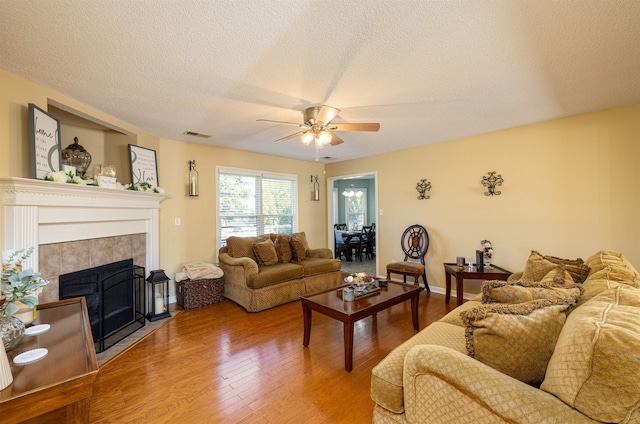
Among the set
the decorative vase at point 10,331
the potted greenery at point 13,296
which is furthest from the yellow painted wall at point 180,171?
the decorative vase at point 10,331

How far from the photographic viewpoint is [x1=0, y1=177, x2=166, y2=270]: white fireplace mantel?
2027mm

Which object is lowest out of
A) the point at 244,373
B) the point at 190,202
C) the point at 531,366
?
the point at 244,373

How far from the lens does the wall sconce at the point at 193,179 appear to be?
13.6 ft

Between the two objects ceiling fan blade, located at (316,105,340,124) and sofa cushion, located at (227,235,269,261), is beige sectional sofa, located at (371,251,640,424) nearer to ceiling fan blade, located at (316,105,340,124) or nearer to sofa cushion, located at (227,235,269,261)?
ceiling fan blade, located at (316,105,340,124)

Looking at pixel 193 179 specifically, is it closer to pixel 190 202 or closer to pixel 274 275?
pixel 190 202

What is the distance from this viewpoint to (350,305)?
248cm

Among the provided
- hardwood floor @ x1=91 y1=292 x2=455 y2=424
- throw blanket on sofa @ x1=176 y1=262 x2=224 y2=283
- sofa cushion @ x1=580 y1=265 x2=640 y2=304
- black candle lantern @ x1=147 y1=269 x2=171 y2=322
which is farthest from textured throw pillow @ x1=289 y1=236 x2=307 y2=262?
sofa cushion @ x1=580 y1=265 x2=640 y2=304

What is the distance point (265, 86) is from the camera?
7.65 ft

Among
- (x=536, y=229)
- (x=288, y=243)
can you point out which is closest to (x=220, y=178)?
(x=288, y=243)

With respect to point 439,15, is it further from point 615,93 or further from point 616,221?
point 616,221

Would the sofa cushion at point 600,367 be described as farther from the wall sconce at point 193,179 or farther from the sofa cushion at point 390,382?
the wall sconce at point 193,179

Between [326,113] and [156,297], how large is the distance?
Result: 3016 mm

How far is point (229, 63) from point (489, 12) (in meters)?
1.68

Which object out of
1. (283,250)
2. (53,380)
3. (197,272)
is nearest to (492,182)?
(283,250)
